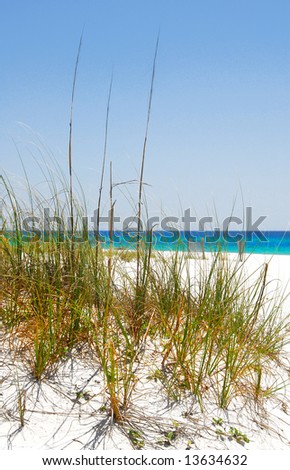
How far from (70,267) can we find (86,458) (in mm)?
1164

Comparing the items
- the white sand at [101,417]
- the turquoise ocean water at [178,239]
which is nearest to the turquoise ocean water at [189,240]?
the turquoise ocean water at [178,239]

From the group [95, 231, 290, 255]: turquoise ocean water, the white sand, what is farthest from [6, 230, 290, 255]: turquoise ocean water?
the white sand

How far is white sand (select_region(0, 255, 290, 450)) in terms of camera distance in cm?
154

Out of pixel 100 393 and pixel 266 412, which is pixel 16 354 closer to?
pixel 100 393

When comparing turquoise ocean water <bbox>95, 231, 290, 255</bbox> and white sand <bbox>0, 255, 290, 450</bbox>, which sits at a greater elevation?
turquoise ocean water <bbox>95, 231, 290, 255</bbox>

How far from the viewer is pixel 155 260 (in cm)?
265

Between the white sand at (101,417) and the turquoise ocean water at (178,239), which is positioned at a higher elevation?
the turquoise ocean water at (178,239)

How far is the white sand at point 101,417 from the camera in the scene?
154 cm

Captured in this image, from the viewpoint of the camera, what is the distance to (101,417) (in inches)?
64.9

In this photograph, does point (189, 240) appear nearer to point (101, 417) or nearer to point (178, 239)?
point (178, 239)

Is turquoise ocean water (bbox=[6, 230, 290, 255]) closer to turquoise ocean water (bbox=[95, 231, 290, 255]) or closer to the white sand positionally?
turquoise ocean water (bbox=[95, 231, 290, 255])

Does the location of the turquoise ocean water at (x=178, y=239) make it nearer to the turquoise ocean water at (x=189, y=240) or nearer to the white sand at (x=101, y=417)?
the turquoise ocean water at (x=189, y=240)

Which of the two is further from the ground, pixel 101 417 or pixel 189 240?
pixel 189 240

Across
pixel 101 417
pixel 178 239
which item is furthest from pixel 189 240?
pixel 101 417
